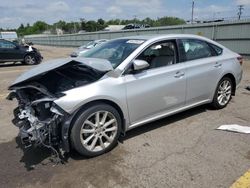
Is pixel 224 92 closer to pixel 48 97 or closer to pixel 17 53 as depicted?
pixel 48 97

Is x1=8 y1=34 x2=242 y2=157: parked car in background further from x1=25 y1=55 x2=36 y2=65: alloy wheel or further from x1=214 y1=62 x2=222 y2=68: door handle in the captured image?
x1=25 y1=55 x2=36 y2=65: alloy wheel

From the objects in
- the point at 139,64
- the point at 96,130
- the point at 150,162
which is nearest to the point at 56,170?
the point at 96,130

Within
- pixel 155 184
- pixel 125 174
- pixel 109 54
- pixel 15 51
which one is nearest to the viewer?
pixel 155 184

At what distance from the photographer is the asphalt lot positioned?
3.13 m

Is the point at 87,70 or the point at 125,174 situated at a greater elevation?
the point at 87,70

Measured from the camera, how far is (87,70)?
3893mm

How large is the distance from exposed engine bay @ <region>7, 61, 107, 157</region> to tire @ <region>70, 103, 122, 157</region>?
20 centimetres

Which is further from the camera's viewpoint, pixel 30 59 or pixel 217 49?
pixel 30 59

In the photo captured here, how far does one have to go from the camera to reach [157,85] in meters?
4.16

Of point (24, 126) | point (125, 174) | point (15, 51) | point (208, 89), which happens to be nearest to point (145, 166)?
point (125, 174)

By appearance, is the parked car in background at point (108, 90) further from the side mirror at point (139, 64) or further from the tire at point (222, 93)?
the tire at point (222, 93)

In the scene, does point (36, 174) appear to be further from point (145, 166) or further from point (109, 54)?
point (109, 54)

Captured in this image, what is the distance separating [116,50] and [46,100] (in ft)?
5.40

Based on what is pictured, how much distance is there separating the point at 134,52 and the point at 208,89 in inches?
72.0
